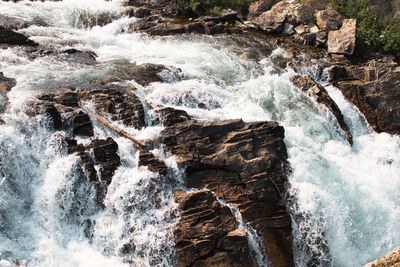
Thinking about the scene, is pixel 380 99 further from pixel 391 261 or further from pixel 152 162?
pixel 391 261

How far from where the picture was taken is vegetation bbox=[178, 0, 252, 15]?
81.8 feet

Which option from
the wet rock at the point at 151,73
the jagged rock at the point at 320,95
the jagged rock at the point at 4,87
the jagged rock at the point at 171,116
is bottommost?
the jagged rock at the point at 320,95

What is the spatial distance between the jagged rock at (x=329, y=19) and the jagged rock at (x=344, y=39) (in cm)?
50

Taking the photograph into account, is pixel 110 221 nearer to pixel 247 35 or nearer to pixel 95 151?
pixel 95 151

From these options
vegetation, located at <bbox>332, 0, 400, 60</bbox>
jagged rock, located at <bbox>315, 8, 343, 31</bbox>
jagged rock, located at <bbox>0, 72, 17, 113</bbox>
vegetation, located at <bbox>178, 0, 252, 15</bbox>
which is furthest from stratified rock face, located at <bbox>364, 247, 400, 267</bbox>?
vegetation, located at <bbox>178, 0, 252, 15</bbox>

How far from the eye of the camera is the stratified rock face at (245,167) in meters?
12.1

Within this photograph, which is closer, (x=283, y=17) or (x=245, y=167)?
(x=245, y=167)

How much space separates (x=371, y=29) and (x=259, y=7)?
5641 mm

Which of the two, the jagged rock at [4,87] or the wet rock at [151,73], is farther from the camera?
the wet rock at [151,73]

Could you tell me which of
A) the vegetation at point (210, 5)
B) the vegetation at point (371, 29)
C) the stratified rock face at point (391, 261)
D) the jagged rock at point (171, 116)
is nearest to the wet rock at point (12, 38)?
the jagged rock at point (171, 116)

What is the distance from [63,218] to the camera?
1187 cm

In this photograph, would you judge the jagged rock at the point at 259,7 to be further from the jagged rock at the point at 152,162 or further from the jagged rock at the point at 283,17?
the jagged rock at the point at 152,162

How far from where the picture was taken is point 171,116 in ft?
46.0

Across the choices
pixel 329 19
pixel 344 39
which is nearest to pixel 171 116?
pixel 344 39
